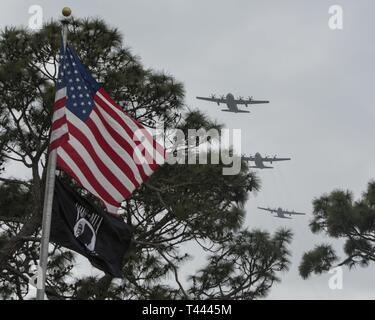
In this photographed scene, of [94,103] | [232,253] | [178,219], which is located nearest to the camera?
[94,103]

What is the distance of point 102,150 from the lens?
11.4m

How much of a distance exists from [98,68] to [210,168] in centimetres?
303

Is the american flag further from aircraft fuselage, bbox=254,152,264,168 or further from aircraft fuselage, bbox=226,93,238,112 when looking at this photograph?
aircraft fuselage, bbox=254,152,264,168

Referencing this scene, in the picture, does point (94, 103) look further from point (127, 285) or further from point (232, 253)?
point (232, 253)

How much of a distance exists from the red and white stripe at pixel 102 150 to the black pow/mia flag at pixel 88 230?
25cm

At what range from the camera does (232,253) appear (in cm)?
1997

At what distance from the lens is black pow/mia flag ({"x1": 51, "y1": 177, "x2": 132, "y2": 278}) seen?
1103cm

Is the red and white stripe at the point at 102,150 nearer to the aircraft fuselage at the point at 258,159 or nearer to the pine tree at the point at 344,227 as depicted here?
the pine tree at the point at 344,227

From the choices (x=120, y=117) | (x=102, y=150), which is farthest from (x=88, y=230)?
(x=120, y=117)

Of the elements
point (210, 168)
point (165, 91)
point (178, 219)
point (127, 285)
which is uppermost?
point (165, 91)

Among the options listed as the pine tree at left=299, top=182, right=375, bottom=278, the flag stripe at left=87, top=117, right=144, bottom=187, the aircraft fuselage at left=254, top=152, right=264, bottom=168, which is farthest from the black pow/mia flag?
the aircraft fuselage at left=254, top=152, right=264, bottom=168

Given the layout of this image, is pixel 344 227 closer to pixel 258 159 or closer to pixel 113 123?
pixel 113 123

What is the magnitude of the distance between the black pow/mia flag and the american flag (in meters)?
0.25
